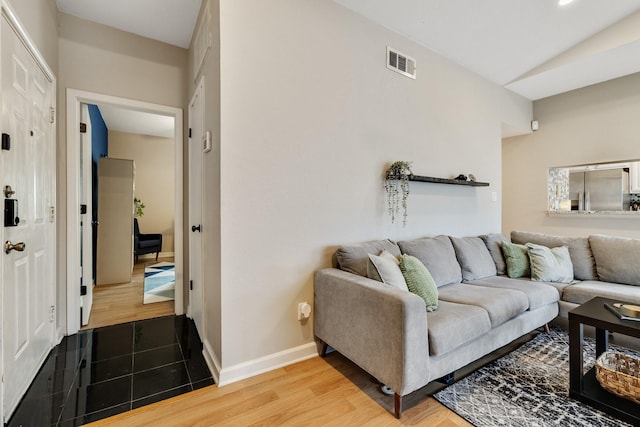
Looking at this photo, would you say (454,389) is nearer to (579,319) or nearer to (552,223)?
(579,319)

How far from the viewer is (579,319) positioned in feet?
5.62

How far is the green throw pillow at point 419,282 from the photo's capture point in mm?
1922

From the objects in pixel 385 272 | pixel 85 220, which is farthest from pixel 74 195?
pixel 385 272

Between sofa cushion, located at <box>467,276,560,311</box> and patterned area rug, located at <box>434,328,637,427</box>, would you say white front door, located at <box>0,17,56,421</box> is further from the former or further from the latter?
sofa cushion, located at <box>467,276,560,311</box>

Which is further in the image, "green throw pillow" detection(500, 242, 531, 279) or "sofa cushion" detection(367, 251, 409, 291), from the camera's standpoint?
"green throw pillow" detection(500, 242, 531, 279)

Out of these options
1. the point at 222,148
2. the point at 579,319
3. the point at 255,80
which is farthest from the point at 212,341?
the point at 579,319

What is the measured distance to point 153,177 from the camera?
6.42 meters

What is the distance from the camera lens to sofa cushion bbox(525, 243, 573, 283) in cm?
276

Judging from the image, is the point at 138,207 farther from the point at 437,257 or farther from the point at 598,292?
the point at 598,292

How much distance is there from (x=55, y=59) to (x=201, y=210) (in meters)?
1.73

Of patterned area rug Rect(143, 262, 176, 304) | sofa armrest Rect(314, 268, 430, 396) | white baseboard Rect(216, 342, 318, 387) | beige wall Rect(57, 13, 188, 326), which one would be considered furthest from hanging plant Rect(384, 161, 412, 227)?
patterned area rug Rect(143, 262, 176, 304)

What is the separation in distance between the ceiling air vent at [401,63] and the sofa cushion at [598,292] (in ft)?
8.08

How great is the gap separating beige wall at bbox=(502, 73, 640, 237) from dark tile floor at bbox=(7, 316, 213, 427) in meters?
4.88

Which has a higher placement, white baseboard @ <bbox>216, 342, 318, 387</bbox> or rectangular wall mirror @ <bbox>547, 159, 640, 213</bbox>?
rectangular wall mirror @ <bbox>547, 159, 640, 213</bbox>
